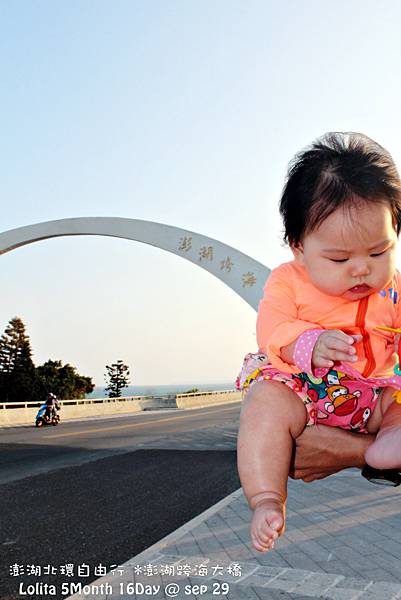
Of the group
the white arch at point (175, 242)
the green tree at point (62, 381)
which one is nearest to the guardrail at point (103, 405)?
the white arch at point (175, 242)

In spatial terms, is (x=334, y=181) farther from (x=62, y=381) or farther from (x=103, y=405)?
(x=62, y=381)

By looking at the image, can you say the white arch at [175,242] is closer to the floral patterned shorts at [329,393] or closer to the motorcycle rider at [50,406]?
the motorcycle rider at [50,406]

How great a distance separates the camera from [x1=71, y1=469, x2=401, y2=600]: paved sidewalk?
Result: 248 inches

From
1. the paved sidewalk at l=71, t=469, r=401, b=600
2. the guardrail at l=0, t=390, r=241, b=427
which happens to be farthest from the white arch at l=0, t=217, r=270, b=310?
the paved sidewalk at l=71, t=469, r=401, b=600

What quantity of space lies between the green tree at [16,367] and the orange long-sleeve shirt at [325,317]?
182 ft

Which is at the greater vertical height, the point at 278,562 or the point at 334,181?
the point at 334,181

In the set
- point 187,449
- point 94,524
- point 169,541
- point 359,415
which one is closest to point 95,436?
point 187,449

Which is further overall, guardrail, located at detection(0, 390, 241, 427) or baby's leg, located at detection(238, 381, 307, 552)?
guardrail, located at detection(0, 390, 241, 427)

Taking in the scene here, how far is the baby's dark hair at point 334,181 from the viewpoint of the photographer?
1374mm

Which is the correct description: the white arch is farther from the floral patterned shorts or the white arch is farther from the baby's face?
the baby's face

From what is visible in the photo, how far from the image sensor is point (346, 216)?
133cm

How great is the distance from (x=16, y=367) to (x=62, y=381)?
914cm

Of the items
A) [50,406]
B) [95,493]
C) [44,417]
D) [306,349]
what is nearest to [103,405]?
[50,406]

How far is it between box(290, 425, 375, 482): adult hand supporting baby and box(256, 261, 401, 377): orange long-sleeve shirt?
157 millimetres
